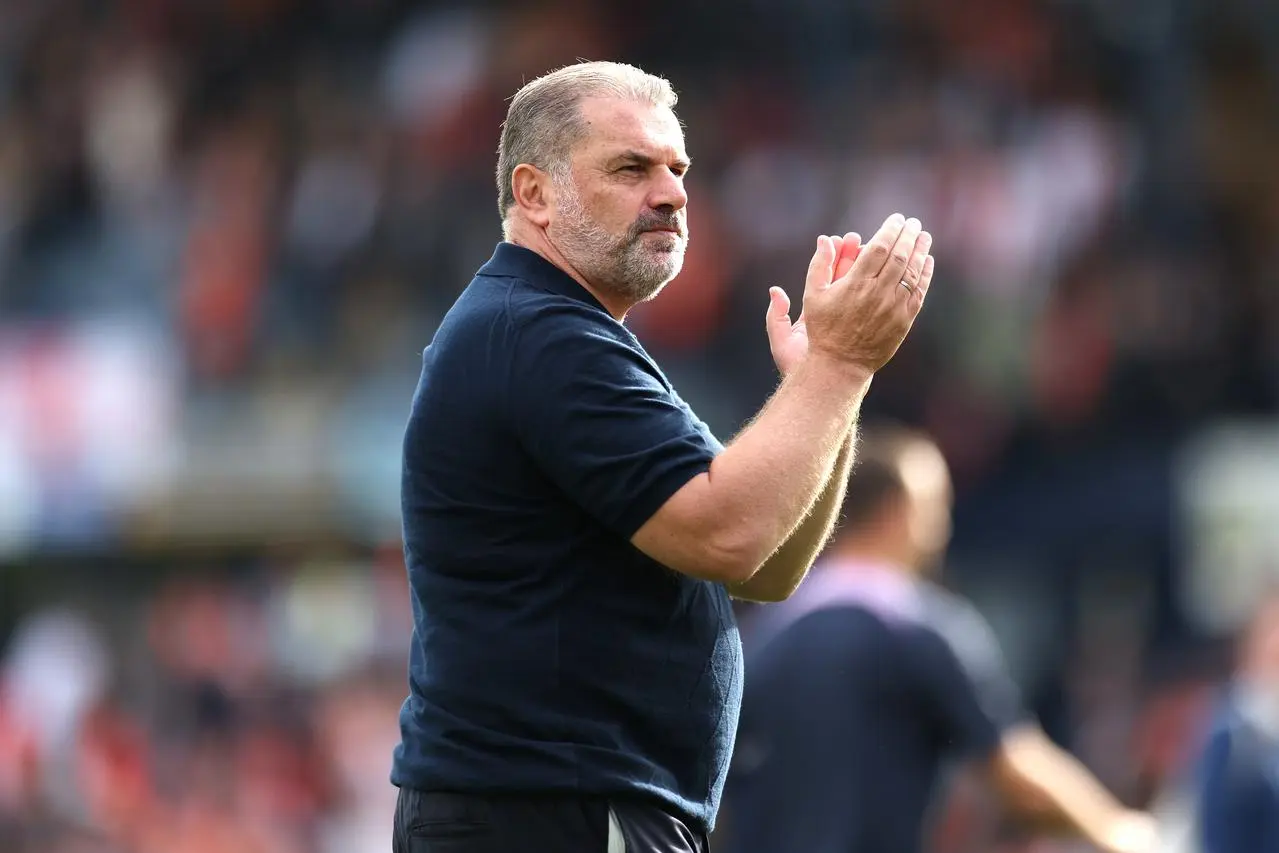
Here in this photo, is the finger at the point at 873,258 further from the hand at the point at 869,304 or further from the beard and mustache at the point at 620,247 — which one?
the beard and mustache at the point at 620,247

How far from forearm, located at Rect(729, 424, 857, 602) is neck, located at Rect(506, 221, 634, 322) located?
18.0 inches

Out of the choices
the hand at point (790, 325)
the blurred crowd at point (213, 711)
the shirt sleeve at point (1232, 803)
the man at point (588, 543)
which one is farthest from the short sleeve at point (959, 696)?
the blurred crowd at point (213, 711)

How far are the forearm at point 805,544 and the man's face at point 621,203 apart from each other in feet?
1.46

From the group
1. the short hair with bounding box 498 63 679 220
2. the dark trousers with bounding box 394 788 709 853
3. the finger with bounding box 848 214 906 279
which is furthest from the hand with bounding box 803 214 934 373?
the dark trousers with bounding box 394 788 709 853

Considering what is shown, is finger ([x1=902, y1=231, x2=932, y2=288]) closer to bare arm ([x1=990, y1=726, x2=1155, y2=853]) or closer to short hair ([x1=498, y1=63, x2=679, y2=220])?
short hair ([x1=498, y1=63, x2=679, y2=220])

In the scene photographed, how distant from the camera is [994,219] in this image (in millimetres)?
12695

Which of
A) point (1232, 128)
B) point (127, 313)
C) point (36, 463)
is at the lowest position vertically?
point (36, 463)

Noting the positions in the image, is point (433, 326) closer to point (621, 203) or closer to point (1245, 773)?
point (1245, 773)

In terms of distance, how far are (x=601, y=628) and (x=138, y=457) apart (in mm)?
10045

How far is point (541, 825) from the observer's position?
3439mm

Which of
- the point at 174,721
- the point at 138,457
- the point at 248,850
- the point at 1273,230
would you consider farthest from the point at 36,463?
the point at 1273,230

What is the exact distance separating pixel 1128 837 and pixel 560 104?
294 cm

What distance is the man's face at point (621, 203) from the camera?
3662 millimetres

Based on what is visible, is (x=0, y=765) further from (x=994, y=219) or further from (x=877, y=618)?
(x=877, y=618)
